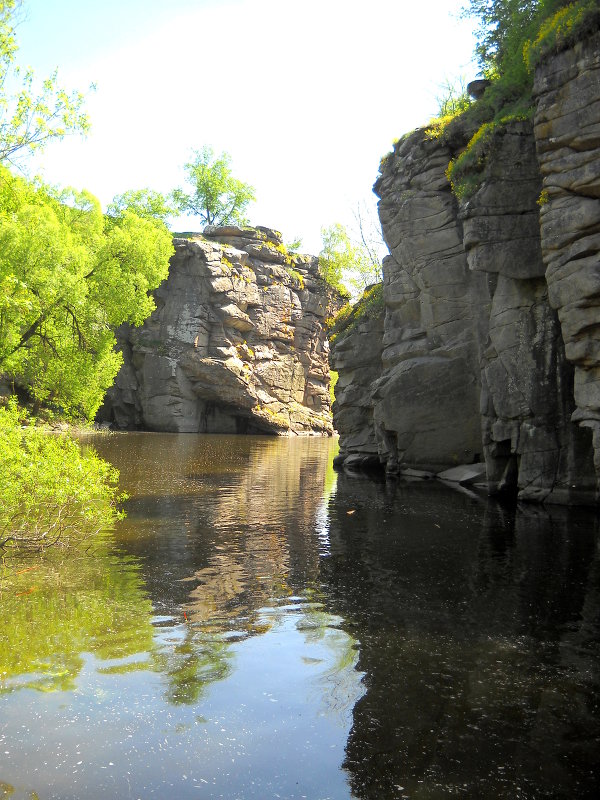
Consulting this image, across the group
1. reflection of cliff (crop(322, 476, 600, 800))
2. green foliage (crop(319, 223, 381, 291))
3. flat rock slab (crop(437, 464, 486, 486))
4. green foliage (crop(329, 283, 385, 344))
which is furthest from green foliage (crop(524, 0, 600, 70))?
green foliage (crop(319, 223, 381, 291))

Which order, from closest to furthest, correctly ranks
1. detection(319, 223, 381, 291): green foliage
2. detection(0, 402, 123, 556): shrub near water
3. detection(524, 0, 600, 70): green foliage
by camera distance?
detection(0, 402, 123, 556): shrub near water
detection(524, 0, 600, 70): green foliage
detection(319, 223, 381, 291): green foliage

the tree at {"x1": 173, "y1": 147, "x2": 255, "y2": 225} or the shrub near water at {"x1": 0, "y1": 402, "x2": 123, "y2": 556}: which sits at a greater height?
the tree at {"x1": 173, "y1": 147, "x2": 255, "y2": 225}

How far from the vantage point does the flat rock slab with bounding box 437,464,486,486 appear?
2672 cm

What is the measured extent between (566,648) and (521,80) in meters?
20.9

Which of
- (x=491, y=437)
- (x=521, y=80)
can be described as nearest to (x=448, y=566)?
(x=491, y=437)

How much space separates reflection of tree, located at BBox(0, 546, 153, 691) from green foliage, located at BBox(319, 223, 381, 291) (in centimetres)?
4638

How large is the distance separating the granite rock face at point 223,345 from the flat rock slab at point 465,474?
3311cm

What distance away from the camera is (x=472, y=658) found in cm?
854

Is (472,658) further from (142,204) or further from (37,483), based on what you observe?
(142,204)

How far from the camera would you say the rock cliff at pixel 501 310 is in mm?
18750

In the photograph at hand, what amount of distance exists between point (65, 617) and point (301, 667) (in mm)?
3314

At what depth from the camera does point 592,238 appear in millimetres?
18328

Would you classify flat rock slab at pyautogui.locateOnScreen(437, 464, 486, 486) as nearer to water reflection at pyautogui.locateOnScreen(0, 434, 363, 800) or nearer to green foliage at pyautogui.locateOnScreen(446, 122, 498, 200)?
green foliage at pyautogui.locateOnScreen(446, 122, 498, 200)

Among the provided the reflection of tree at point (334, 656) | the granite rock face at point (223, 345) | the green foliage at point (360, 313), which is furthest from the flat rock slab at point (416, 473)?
the granite rock face at point (223, 345)
